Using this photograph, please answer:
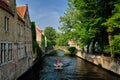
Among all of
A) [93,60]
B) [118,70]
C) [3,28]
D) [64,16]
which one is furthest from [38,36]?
[3,28]

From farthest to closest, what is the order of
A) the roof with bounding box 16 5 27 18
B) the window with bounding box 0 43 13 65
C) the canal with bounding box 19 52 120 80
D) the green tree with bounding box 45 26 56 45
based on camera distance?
the green tree with bounding box 45 26 56 45 < the roof with bounding box 16 5 27 18 < the canal with bounding box 19 52 120 80 < the window with bounding box 0 43 13 65

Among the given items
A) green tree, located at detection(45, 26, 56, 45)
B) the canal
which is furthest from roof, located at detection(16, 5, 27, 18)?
green tree, located at detection(45, 26, 56, 45)

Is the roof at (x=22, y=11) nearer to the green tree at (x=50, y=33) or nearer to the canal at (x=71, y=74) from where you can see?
the canal at (x=71, y=74)

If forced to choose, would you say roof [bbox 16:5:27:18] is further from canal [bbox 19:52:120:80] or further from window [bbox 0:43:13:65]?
window [bbox 0:43:13:65]

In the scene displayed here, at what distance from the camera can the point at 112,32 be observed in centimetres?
2941

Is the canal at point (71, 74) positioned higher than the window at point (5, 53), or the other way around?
the window at point (5, 53)

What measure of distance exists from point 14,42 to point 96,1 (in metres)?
13.9

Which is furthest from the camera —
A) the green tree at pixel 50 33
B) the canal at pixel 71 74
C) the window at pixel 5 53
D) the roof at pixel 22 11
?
the green tree at pixel 50 33

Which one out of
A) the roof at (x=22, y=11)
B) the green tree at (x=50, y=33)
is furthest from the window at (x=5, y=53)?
the green tree at (x=50, y=33)

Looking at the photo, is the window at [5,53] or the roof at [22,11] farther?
the roof at [22,11]

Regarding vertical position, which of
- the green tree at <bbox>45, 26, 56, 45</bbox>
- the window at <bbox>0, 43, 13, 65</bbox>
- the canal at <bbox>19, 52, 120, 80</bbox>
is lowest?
the canal at <bbox>19, 52, 120, 80</bbox>

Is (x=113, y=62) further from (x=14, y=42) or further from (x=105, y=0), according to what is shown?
(x=14, y=42)

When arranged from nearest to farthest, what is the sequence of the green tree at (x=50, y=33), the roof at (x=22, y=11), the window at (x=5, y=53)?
the window at (x=5, y=53) → the roof at (x=22, y=11) → the green tree at (x=50, y=33)

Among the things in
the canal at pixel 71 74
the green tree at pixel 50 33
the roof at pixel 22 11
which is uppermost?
the green tree at pixel 50 33
